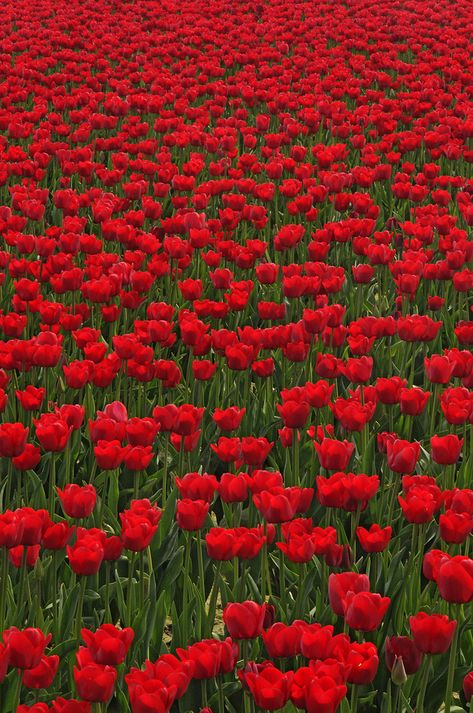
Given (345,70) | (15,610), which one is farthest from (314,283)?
(345,70)

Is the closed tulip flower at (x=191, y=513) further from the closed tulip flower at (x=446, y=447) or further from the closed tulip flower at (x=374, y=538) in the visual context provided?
the closed tulip flower at (x=446, y=447)

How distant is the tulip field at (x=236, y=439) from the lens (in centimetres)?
225

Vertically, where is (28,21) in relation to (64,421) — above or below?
above

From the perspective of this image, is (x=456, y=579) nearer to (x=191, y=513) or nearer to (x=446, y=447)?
(x=191, y=513)

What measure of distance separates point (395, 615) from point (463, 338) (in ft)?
5.37

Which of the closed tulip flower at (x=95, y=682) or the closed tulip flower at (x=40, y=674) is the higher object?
the closed tulip flower at (x=95, y=682)

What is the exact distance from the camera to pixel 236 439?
10.4 ft

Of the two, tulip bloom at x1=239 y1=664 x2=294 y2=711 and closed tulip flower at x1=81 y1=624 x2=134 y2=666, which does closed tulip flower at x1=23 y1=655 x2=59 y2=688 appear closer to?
closed tulip flower at x1=81 y1=624 x2=134 y2=666

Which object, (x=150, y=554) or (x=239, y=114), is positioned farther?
(x=239, y=114)

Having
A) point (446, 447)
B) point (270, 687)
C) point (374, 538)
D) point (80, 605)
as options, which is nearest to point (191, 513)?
point (80, 605)

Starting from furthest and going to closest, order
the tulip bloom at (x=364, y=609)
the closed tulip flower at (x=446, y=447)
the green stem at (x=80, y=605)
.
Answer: the closed tulip flower at (x=446, y=447)
the green stem at (x=80, y=605)
the tulip bloom at (x=364, y=609)

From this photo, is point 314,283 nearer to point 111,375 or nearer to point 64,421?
point 111,375

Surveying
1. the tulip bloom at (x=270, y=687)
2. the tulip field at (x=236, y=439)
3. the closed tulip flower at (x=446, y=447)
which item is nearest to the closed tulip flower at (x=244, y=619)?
the tulip field at (x=236, y=439)

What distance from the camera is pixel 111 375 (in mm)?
3764
